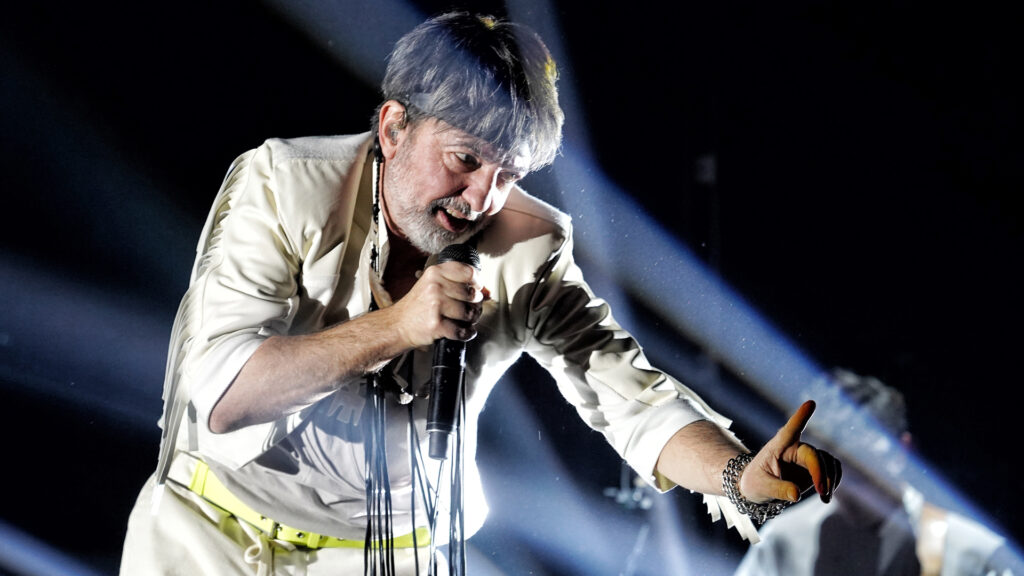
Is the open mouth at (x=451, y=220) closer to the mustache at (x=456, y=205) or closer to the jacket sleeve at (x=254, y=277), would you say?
the mustache at (x=456, y=205)

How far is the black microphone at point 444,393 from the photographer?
130 centimetres

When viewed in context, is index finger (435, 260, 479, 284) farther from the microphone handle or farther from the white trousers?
the white trousers

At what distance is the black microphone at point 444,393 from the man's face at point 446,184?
0.23 metres

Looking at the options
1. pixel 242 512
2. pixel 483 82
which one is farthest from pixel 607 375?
pixel 242 512

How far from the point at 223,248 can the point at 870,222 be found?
243 cm

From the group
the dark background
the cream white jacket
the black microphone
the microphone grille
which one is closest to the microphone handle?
the black microphone

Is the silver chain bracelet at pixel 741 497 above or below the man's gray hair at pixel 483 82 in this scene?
below

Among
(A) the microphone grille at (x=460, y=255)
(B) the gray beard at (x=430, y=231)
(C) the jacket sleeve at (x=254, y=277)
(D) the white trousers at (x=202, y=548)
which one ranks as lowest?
(D) the white trousers at (x=202, y=548)

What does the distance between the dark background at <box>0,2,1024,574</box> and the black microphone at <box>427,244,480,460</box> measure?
120 cm

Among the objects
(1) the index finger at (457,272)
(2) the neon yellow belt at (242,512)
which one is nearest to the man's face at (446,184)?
(1) the index finger at (457,272)

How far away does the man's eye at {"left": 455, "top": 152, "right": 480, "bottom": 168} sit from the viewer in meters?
1.57

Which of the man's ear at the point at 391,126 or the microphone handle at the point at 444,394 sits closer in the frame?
the microphone handle at the point at 444,394

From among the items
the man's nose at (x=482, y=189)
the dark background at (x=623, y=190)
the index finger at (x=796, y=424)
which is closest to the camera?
the index finger at (x=796, y=424)

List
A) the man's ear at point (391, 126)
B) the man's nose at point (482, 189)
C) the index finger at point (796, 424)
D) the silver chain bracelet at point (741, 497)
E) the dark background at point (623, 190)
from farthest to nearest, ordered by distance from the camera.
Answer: the dark background at point (623, 190), the man's ear at point (391, 126), the man's nose at point (482, 189), the silver chain bracelet at point (741, 497), the index finger at point (796, 424)
